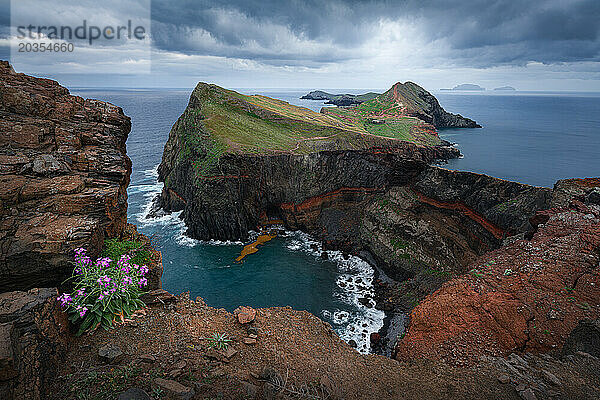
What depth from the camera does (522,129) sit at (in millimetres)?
128500

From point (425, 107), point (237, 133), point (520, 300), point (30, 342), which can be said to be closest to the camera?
point (30, 342)

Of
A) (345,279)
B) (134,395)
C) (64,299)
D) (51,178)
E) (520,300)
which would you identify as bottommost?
(345,279)

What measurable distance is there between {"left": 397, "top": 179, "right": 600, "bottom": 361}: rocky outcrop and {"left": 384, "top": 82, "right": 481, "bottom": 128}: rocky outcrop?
133269mm

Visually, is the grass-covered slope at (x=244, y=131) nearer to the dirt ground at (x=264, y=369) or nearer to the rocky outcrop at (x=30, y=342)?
the dirt ground at (x=264, y=369)

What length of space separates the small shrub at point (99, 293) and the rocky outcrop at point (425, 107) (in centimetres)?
14751

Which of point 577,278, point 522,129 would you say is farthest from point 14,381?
point 522,129

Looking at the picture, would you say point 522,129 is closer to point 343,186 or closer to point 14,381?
point 343,186

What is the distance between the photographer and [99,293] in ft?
30.8

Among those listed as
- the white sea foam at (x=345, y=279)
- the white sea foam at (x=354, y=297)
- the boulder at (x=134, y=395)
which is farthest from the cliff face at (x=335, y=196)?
the boulder at (x=134, y=395)

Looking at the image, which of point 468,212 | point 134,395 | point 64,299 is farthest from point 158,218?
point 468,212

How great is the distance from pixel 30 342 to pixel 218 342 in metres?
5.40

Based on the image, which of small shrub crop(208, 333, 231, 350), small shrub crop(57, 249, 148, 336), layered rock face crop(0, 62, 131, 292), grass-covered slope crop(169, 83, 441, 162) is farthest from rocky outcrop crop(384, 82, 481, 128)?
small shrub crop(57, 249, 148, 336)

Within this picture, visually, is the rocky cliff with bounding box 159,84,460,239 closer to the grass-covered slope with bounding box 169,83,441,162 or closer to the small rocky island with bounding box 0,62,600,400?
the grass-covered slope with bounding box 169,83,441,162

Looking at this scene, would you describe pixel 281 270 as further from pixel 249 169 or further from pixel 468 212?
pixel 468 212
